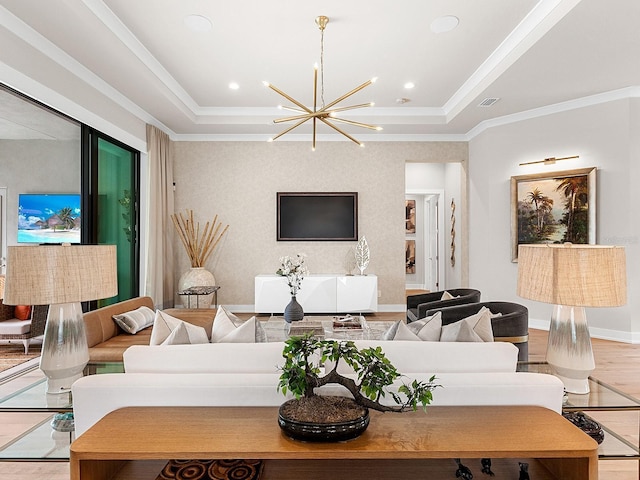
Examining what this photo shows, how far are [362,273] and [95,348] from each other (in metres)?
3.95

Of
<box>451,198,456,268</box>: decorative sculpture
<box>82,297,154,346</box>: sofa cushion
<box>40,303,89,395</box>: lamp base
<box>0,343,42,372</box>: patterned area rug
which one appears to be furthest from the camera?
<box>451,198,456,268</box>: decorative sculpture

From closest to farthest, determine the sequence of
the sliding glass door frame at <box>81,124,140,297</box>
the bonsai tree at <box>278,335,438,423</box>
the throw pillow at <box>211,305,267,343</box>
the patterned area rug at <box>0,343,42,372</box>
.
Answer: the bonsai tree at <box>278,335,438,423</box> → the throw pillow at <box>211,305,267,343</box> → the patterned area rug at <box>0,343,42,372</box> → the sliding glass door frame at <box>81,124,140,297</box>

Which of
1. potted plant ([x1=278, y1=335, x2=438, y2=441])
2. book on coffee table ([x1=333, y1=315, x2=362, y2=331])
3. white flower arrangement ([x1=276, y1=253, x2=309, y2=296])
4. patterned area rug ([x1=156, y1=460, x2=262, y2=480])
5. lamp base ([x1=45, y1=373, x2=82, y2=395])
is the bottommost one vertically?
patterned area rug ([x1=156, y1=460, x2=262, y2=480])

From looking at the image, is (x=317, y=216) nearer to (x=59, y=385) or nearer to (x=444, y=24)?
(x=444, y=24)

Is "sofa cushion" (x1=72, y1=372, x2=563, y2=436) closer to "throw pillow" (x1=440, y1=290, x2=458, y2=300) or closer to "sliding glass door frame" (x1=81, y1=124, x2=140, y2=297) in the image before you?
"throw pillow" (x1=440, y1=290, x2=458, y2=300)

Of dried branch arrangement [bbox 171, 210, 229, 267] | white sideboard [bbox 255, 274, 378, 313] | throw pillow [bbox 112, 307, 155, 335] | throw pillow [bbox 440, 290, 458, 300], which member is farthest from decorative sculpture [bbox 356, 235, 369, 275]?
throw pillow [bbox 112, 307, 155, 335]

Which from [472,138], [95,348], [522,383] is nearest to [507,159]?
[472,138]

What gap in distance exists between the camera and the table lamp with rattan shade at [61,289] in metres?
1.75

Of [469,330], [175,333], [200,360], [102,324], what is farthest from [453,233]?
[200,360]

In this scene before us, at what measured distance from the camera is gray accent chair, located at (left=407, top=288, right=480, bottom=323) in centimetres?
385

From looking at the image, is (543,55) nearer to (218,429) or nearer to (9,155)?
(218,429)

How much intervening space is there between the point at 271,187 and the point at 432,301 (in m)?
3.27

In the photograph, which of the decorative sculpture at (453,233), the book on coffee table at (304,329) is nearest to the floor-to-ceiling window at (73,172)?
the book on coffee table at (304,329)

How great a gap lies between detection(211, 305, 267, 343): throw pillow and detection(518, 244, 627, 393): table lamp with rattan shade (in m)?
1.36
